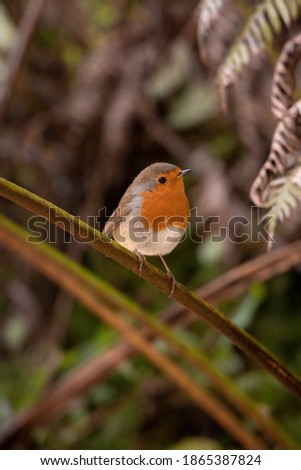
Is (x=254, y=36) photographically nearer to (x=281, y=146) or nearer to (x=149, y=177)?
(x=281, y=146)

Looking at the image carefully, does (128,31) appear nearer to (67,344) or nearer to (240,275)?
(67,344)

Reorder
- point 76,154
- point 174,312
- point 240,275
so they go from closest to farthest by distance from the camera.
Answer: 1. point 240,275
2. point 174,312
3. point 76,154

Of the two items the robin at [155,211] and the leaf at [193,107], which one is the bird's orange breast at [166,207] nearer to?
the robin at [155,211]

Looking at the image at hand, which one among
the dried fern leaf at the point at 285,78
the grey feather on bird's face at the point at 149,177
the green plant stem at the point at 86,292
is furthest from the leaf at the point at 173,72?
the grey feather on bird's face at the point at 149,177

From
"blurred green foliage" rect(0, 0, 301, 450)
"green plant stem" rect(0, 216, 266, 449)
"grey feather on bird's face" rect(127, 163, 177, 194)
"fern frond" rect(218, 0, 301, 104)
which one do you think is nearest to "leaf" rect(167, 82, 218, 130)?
"blurred green foliage" rect(0, 0, 301, 450)

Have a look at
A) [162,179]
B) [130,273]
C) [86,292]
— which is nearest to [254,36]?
[162,179]

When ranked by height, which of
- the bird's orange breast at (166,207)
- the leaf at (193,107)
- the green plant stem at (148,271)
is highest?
the leaf at (193,107)
